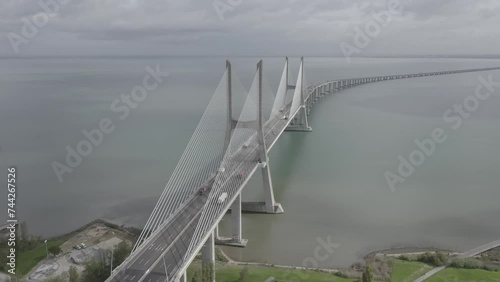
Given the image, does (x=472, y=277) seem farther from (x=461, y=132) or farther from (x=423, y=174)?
(x=461, y=132)

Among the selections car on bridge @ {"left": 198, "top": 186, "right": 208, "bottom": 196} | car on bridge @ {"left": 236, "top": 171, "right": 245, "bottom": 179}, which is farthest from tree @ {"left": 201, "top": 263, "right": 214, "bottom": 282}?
car on bridge @ {"left": 236, "top": 171, "right": 245, "bottom": 179}

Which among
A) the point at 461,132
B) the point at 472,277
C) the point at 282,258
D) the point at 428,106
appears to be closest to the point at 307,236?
the point at 282,258

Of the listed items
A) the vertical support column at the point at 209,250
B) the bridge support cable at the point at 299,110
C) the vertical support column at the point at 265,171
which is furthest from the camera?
the bridge support cable at the point at 299,110

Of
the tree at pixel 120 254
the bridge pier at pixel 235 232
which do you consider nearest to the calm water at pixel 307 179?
the bridge pier at pixel 235 232

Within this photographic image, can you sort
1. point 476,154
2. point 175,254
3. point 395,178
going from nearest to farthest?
point 175,254 → point 395,178 → point 476,154

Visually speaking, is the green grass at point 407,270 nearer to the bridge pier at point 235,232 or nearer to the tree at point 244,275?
the tree at point 244,275

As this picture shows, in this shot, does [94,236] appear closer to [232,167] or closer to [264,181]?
[232,167]
